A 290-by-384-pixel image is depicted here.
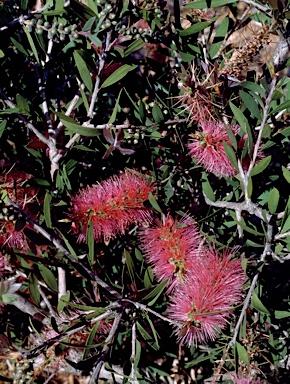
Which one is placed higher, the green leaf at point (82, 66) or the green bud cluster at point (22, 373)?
the green leaf at point (82, 66)

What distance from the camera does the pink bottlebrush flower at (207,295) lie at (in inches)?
33.6

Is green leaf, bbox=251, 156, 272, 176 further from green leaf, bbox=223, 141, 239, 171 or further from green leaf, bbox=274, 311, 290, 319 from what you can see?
green leaf, bbox=274, 311, 290, 319

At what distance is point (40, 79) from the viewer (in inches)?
38.4

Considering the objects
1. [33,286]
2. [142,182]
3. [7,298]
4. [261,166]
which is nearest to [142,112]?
[142,182]

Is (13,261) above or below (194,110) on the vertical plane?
below

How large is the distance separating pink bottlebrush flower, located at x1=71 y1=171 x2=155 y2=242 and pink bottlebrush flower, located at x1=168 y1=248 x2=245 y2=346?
15 centimetres

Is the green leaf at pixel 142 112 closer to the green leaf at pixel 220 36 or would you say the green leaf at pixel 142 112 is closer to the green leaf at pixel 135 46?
the green leaf at pixel 135 46

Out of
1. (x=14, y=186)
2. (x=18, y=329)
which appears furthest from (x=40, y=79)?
(x=18, y=329)

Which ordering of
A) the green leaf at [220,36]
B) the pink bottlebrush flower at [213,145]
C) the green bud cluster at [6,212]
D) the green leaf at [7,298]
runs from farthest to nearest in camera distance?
the green leaf at [220,36]
the pink bottlebrush flower at [213,145]
the green bud cluster at [6,212]
the green leaf at [7,298]

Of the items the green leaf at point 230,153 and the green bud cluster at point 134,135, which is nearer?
the green leaf at point 230,153

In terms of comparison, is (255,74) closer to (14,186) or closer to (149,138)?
(149,138)

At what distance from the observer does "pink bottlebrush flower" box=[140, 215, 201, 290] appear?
95 centimetres

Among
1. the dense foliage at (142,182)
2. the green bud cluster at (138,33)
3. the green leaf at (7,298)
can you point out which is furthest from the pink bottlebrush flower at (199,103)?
the green leaf at (7,298)

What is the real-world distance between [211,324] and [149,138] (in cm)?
36
